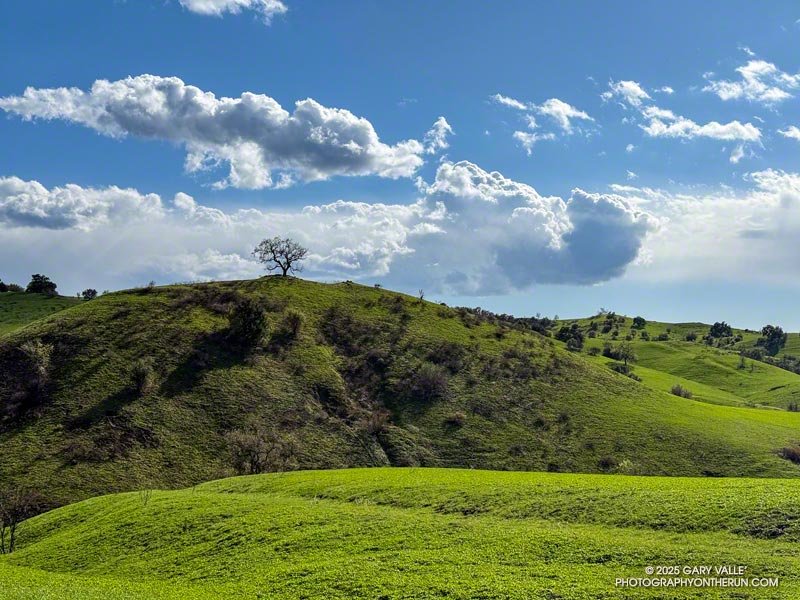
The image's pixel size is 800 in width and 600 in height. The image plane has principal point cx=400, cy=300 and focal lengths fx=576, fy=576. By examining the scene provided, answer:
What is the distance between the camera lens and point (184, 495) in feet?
147

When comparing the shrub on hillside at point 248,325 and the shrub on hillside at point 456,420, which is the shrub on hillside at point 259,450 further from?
the shrub on hillside at point 456,420

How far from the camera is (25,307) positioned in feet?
412

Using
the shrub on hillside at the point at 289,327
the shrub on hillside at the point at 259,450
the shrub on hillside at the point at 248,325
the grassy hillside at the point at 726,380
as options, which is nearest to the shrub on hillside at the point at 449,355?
the shrub on hillside at the point at 289,327

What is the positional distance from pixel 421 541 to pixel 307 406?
58.1 metres

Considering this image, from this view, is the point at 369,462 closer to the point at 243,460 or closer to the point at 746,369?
the point at 243,460

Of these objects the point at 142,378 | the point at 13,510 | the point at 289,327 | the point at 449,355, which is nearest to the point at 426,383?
the point at 449,355

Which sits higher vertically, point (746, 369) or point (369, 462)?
point (746, 369)

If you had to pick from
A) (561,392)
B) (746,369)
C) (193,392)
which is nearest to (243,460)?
(193,392)

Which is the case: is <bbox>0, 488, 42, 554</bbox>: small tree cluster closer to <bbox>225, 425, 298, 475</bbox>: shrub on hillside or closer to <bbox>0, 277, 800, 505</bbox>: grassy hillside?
<bbox>0, 277, 800, 505</bbox>: grassy hillside

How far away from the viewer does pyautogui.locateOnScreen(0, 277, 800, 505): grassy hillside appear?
6950 centimetres

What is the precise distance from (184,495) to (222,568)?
57.4 ft

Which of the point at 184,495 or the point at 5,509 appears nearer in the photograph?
the point at 184,495

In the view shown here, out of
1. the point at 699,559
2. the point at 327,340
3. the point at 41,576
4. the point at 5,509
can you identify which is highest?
the point at 327,340

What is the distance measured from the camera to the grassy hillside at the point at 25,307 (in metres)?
115
